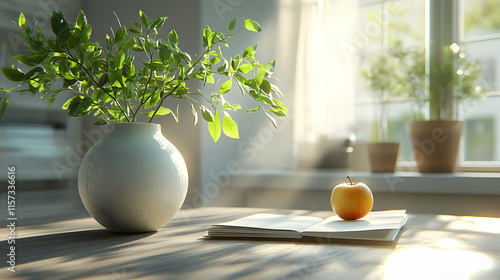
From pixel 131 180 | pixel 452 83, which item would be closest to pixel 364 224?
pixel 131 180

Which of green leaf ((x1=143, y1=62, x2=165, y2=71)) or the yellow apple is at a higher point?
green leaf ((x1=143, y1=62, x2=165, y2=71))

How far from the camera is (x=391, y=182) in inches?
87.7

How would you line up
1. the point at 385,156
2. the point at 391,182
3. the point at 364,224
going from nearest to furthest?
1. the point at 364,224
2. the point at 391,182
3. the point at 385,156

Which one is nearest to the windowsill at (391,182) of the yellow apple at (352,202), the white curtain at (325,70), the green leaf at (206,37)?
the white curtain at (325,70)

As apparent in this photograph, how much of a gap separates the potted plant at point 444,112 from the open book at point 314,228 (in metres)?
1.50

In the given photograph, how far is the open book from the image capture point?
0.86 metres

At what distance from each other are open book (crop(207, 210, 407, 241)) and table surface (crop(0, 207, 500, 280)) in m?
0.02

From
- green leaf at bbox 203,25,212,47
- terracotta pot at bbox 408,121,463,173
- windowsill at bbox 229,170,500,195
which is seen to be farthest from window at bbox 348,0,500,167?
green leaf at bbox 203,25,212,47

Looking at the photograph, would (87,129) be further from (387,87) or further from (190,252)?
(190,252)

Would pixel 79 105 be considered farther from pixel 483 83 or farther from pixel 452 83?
pixel 483 83

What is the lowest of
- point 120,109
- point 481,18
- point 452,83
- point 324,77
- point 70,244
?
point 70,244

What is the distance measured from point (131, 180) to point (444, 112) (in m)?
2.12

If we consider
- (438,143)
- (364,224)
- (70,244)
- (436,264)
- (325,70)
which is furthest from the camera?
(325,70)

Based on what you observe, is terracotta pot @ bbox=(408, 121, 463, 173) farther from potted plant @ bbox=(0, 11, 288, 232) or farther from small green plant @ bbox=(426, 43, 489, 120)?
potted plant @ bbox=(0, 11, 288, 232)
